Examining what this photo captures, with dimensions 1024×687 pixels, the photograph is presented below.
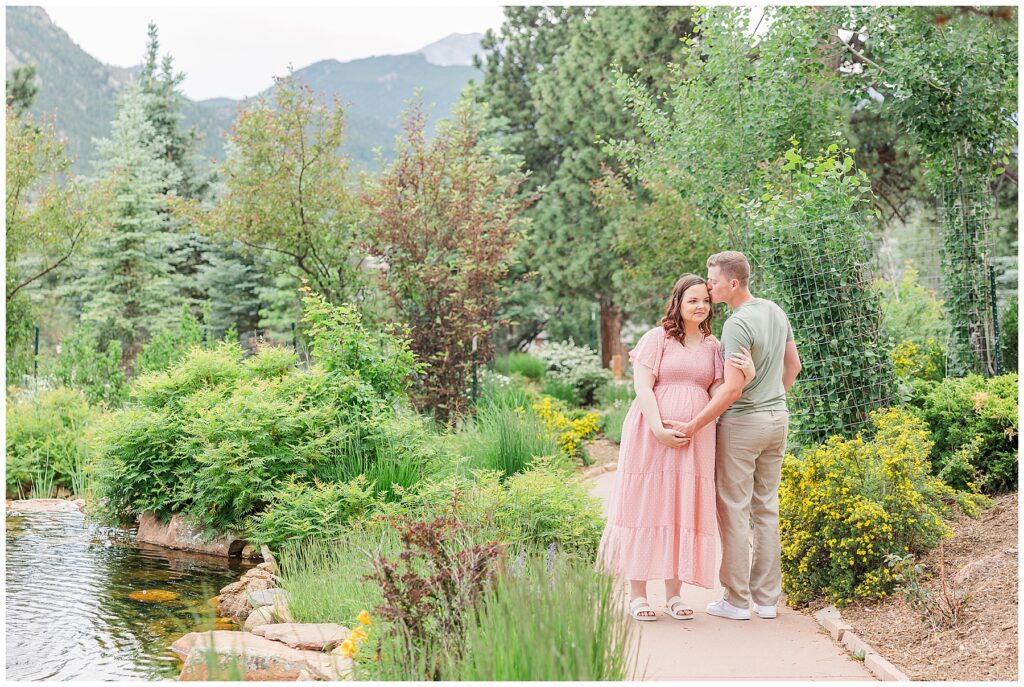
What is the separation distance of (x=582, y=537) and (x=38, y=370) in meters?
10.2

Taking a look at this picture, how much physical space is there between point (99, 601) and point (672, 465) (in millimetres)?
3417

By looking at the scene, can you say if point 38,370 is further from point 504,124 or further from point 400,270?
point 504,124

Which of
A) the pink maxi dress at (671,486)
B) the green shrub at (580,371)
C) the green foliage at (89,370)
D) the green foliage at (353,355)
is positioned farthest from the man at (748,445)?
the green shrub at (580,371)

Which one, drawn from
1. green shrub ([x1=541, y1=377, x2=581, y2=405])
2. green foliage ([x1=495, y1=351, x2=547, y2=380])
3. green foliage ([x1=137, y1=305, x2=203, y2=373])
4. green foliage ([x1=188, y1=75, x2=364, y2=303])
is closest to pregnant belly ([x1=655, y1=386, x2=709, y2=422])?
green foliage ([x1=137, y1=305, x2=203, y2=373])

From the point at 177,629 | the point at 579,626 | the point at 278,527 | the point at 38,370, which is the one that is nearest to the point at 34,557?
the point at 278,527

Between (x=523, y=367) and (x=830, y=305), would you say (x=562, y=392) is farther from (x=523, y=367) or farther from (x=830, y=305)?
(x=830, y=305)

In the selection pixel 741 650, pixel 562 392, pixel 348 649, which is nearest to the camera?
pixel 348 649

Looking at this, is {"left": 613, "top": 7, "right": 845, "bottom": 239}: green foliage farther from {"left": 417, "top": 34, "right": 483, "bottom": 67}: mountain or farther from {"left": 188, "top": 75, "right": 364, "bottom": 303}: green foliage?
{"left": 417, "top": 34, "right": 483, "bottom": 67}: mountain

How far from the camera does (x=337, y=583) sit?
451 centimetres

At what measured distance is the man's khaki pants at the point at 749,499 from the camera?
170 inches

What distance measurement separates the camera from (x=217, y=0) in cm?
577

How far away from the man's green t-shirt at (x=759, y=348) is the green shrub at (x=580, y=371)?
9.09m

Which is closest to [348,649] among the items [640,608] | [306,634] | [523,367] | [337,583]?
[306,634]

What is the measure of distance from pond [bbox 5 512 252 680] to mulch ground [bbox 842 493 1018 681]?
2870 millimetres
